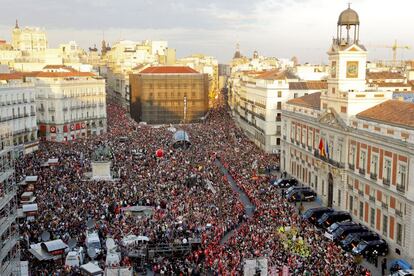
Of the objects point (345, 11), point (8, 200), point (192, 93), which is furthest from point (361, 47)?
point (192, 93)

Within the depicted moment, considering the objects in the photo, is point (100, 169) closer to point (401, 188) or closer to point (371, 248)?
point (371, 248)

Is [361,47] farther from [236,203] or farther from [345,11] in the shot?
[236,203]

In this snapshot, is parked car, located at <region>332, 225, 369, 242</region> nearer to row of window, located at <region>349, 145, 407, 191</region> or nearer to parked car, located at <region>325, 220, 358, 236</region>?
parked car, located at <region>325, 220, 358, 236</region>

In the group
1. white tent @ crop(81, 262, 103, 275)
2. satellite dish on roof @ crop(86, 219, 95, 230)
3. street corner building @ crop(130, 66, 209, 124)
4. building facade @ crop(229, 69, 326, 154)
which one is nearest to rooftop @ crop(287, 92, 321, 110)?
building facade @ crop(229, 69, 326, 154)

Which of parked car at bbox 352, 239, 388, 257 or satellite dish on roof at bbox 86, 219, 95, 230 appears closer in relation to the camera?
parked car at bbox 352, 239, 388, 257

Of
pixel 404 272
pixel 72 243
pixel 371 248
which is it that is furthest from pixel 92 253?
pixel 404 272

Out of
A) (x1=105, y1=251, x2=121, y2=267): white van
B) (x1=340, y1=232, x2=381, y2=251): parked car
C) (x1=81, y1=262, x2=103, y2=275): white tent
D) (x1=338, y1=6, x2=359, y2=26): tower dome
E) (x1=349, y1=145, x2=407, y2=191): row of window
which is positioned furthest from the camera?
(x1=338, y1=6, x2=359, y2=26): tower dome
